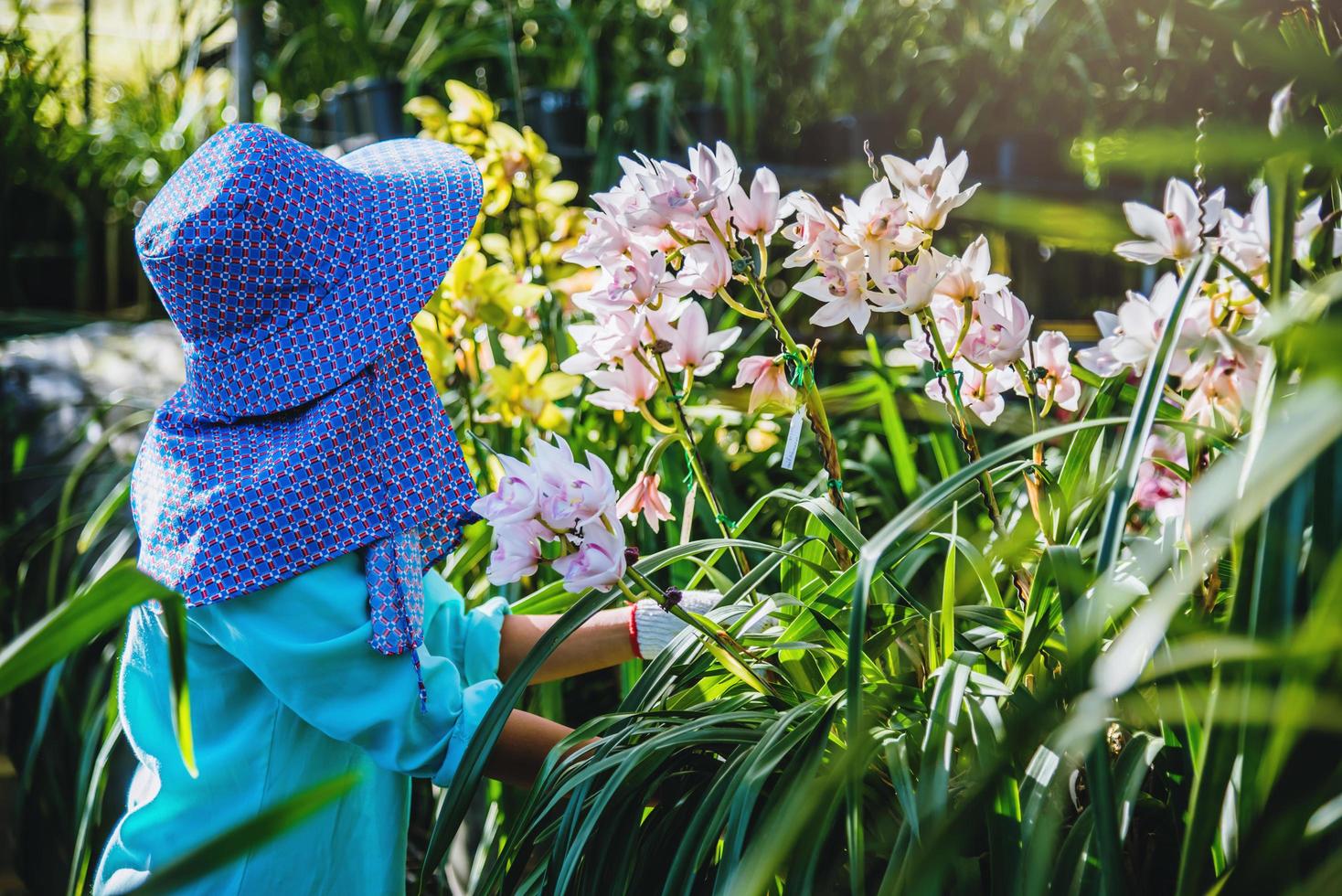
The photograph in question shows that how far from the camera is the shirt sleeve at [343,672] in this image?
1091mm

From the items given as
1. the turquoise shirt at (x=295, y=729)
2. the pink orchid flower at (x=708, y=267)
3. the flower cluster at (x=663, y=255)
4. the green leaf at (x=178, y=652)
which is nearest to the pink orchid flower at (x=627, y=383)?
the flower cluster at (x=663, y=255)

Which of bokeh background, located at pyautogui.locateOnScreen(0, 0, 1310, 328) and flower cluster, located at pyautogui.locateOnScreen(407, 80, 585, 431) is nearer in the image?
flower cluster, located at pyautogui.locateOnScreen(407, 80, 585, 431)

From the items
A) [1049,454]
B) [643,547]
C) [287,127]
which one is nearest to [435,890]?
[643,547]

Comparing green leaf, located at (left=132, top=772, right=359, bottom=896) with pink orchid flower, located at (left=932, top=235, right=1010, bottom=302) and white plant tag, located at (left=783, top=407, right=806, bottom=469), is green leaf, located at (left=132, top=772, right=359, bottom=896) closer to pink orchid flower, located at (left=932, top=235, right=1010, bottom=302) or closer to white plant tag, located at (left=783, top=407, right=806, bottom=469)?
white plant tag, located at (left=783, top=407, right=806, bottom=469)

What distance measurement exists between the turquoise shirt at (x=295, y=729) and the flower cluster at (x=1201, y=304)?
72 centimetres

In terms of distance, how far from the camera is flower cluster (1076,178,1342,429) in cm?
88

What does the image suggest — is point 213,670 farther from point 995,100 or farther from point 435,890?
point 995,100

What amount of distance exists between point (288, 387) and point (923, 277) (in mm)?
643

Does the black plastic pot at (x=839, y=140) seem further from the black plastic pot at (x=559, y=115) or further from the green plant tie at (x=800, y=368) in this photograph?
the green plant tie at (x=800, y=368)

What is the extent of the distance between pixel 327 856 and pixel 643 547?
556mm

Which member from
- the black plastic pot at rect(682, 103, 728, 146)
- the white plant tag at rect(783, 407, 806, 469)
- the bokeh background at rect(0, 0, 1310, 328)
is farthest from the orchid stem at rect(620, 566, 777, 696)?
the black plastic pot at rect(682, 103, 728, 146)

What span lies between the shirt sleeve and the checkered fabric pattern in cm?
3

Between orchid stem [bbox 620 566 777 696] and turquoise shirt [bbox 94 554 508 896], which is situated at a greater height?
orchid stem [bbox 620 566 777 696]

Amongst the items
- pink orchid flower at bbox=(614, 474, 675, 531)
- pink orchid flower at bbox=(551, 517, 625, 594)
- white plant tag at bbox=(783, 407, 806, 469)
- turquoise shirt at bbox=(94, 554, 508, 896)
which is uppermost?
white plant tag at bbox=(783, 407, 806, 469)
